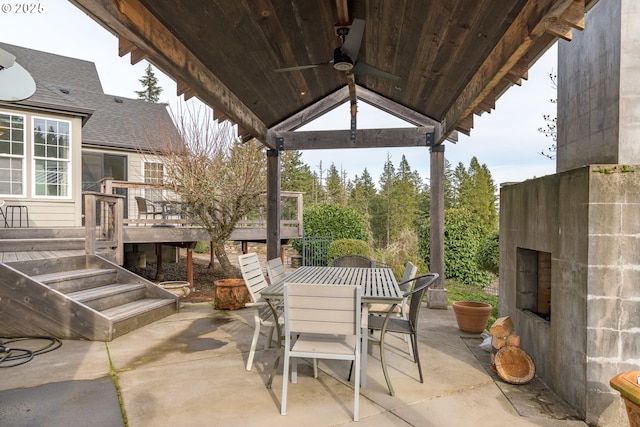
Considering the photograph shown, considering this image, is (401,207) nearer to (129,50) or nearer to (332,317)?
(332,317)

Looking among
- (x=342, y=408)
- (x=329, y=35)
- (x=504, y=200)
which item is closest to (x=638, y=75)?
(x=504, y=200)

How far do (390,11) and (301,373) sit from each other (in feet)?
9.94

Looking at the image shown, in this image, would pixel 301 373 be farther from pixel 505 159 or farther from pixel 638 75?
pixel 505 159

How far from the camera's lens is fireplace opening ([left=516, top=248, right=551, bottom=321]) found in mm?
3520

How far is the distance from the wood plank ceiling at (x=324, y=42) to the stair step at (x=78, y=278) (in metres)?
2.67

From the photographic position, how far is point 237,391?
2896mm

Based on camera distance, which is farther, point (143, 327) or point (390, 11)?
point (143, 327)

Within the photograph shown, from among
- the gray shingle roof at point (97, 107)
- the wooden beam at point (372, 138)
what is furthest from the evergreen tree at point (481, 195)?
the gray shingle roof at point (97, 107)

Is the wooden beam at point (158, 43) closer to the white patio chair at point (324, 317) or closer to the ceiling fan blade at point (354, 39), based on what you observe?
the ceiling fan blade at point (354, 39)

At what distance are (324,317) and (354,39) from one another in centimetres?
210

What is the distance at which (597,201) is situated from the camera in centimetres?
246

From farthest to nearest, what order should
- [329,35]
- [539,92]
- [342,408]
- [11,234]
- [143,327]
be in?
[539,92]
[11,234]
[143,327]
[329,35]
[342,408]

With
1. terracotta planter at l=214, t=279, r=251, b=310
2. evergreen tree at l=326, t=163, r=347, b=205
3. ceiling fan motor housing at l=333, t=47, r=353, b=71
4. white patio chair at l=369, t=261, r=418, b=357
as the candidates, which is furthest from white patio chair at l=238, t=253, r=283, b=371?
evergreen tree at l=326, t=163, r=347, b=205

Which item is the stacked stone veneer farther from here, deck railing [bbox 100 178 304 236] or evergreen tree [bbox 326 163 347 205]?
evergreen tree [bbox 326 163 347 205]
